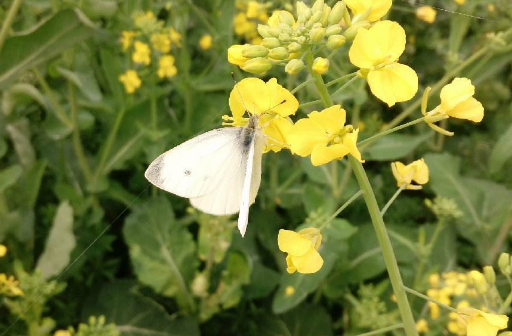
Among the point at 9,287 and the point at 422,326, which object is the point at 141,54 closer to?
the point at 9,287

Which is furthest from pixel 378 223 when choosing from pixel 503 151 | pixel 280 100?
pixel 503 151

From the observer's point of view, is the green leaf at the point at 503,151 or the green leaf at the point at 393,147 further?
the green leaf at the point at 393,147

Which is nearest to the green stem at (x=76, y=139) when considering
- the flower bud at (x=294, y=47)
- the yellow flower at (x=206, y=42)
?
the yellow flower at (x=206, y=42)

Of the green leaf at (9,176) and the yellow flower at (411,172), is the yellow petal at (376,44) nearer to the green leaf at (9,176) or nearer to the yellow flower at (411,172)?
the yellow flower at (411,172)

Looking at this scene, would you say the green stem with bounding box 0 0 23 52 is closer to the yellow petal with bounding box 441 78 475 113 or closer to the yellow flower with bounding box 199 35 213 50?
the yellow flower with bounding box 199 35 213 50

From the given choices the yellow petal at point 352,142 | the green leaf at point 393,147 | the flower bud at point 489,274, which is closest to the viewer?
the yellow petal at point 352,142

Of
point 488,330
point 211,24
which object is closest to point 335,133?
point 488,330

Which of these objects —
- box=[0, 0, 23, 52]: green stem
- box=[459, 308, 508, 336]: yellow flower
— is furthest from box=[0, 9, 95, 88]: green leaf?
box=[459, 308, 508, 336]: yellow flower

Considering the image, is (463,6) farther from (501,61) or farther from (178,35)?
(178,35)
